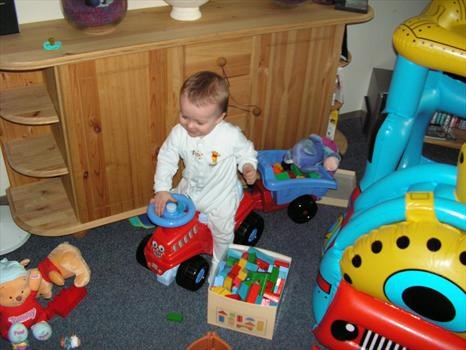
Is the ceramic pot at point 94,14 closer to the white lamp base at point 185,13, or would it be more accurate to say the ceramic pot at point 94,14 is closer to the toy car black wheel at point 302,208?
the white lamp base at point 185,13

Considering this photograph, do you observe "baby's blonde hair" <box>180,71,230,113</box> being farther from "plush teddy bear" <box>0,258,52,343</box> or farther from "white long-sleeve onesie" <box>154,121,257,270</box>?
"plush teddy bear" <box>0,258,52,343</box>

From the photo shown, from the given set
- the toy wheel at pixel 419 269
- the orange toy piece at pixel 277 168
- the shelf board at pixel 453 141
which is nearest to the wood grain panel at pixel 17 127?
the orange toy piece at pixel 277 168

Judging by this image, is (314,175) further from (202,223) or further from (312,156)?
(202,223)

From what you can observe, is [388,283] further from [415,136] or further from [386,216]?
[415,136]

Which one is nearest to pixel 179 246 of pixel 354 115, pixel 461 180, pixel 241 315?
pixel 241 315

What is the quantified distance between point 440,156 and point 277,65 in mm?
1280

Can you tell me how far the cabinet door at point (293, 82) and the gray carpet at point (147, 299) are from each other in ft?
1.38

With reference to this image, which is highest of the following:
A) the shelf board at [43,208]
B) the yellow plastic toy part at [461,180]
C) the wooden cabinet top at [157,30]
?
the wooden cabinet top at [157,30]

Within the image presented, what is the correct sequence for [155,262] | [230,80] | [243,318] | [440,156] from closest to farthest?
[243,318], [155,262], [230,80], [440,156]

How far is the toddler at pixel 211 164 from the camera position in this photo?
1.95 metres

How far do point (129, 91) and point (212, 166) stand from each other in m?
0.43

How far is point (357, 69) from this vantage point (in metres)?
3.18

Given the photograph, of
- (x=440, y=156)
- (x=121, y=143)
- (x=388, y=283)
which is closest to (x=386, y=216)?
(x=388, y=283)

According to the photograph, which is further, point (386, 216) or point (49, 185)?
point (49, 185)
